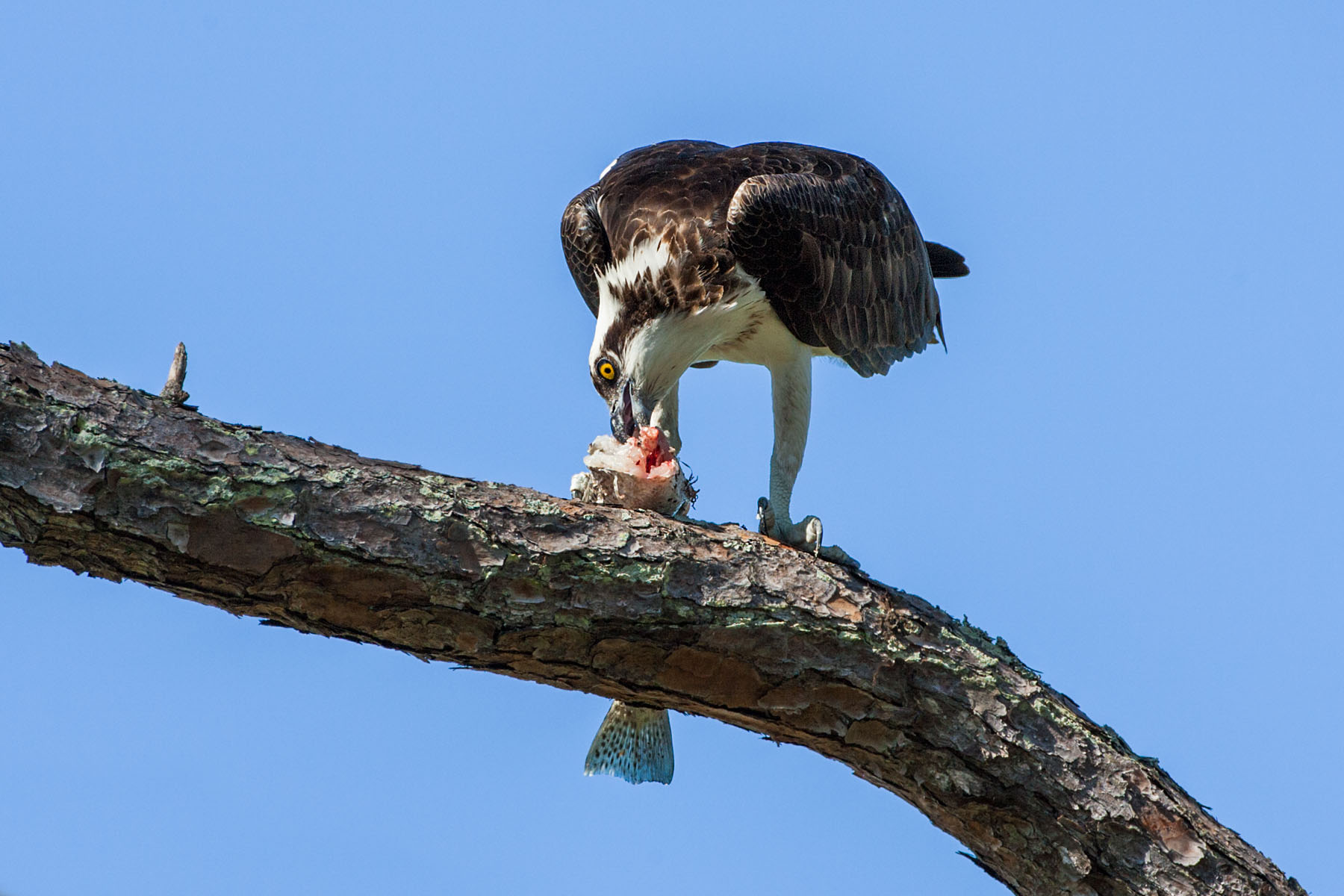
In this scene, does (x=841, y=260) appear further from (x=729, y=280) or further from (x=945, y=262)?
(x=945, y=262)

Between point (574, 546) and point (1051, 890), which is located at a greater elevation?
point (574, 546)

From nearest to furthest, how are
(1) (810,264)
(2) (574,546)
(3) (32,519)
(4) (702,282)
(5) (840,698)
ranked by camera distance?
1. (3) (32,519)
2. (2) (574,546)
3. (5) (840,698)
4. (4) (702,282)
5. (1) (810,264)

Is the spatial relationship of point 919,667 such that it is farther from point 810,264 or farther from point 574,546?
point 810,264

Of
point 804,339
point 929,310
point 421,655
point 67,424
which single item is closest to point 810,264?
point 804,339

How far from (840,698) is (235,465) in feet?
7.11

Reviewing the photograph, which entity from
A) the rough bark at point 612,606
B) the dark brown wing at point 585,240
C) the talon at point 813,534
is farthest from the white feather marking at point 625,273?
the rough bark at point 612,606

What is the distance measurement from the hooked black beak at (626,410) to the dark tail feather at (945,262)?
303 centimetres

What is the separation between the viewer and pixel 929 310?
24.8 ft

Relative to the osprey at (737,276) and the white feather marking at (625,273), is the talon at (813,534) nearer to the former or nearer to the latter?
the osprey at (737,276)

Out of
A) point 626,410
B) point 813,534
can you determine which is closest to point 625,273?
point 626,410

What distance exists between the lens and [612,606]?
403 cm

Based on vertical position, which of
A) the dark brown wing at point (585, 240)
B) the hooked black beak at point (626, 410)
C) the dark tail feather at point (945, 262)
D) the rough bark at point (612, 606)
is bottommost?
the rough bark at point (612, 606)

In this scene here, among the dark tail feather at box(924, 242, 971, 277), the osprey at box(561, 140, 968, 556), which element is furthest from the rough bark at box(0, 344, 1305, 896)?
the dark tail feather at box(924, 242, 971, 277)

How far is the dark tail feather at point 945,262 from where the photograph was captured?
805cm
